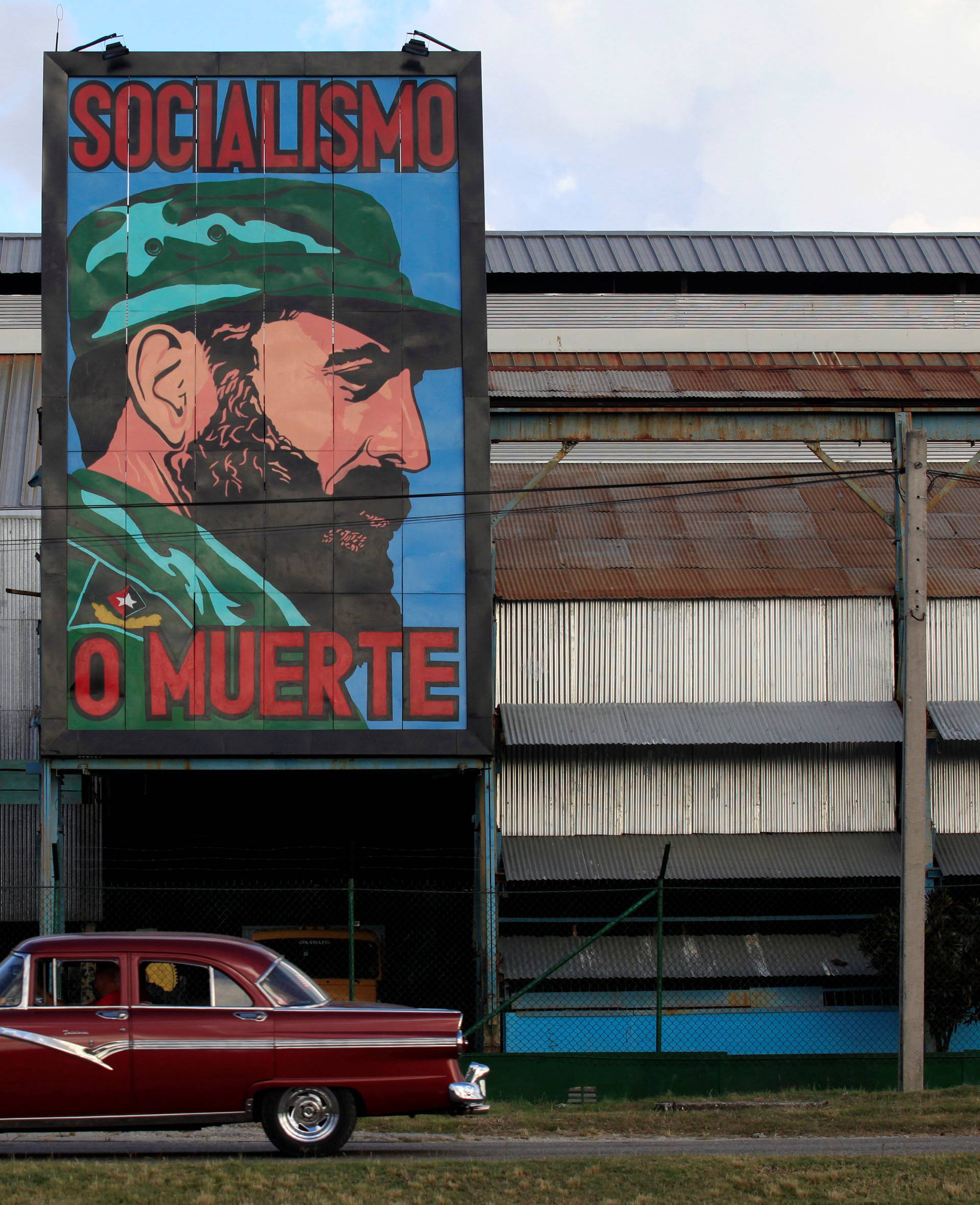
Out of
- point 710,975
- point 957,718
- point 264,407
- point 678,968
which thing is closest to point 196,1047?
point 264,407

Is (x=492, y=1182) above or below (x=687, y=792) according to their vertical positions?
below

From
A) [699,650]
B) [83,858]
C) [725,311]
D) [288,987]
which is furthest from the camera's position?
[725,311]

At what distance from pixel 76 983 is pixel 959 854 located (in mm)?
14988

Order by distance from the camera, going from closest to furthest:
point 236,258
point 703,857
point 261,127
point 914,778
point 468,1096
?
point 468,1096 → point 914,778 → point 236,258 → point 261,127 → point 703,857

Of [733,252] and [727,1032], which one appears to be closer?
[727,1032]

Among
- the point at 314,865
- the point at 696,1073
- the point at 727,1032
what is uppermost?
the point at 314,865

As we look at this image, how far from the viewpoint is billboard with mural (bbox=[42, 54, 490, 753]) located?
19359mm

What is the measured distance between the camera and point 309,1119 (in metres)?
11.6

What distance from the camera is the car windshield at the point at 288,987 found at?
1173cm

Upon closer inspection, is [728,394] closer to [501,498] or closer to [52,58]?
[501,498]

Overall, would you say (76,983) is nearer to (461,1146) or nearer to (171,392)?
(461,1146)

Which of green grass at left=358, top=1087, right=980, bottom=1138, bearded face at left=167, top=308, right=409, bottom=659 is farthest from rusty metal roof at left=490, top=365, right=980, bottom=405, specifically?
green grass at left=358, top=1087, right=980, bottom=1138

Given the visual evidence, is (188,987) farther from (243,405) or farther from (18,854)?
(18,854)

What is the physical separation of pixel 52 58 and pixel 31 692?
35.2ft
